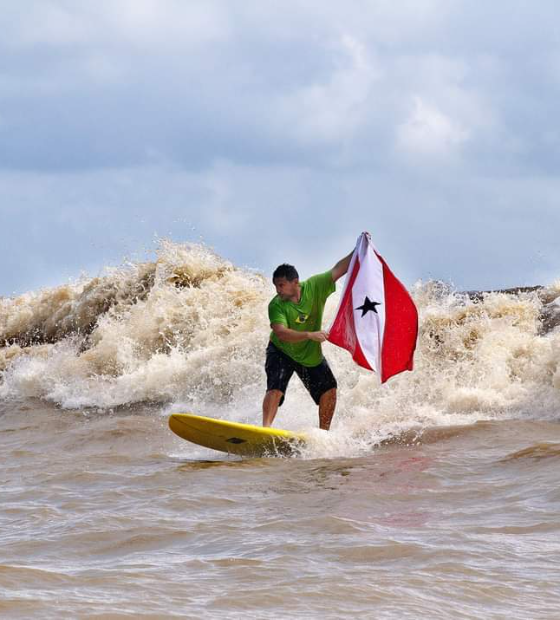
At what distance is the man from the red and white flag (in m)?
0.17

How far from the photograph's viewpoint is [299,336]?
23.7 ft

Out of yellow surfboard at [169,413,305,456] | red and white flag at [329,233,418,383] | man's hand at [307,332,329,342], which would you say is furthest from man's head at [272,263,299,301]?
yellow surfboard at [169,413,305,456]

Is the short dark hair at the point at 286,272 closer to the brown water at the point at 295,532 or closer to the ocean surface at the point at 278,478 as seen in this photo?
the ocean surface at the point at 278,478

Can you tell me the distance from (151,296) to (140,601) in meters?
11.9

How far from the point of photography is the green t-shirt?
7.42 m

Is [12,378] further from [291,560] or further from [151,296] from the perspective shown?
[291,560]

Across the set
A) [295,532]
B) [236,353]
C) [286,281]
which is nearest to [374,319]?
[286,281]

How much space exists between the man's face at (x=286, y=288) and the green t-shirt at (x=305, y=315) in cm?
5

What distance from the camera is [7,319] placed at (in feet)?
66.7

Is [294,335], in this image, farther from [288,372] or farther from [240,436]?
[240,436]

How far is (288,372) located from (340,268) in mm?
976

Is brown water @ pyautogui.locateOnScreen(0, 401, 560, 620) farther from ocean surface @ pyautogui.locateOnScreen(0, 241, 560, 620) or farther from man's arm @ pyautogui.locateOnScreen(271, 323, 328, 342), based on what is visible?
man's arm @ pyautogui.locateOnScreen(271, 323, 328, 342)

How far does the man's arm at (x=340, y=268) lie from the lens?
771 cm

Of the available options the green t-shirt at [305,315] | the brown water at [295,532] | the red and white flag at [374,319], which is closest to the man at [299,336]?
the green t-shirt at [305,315]
